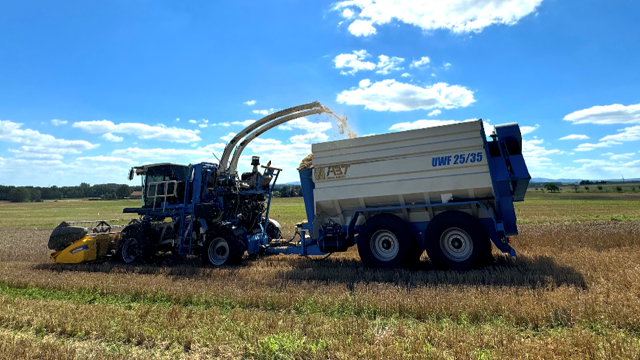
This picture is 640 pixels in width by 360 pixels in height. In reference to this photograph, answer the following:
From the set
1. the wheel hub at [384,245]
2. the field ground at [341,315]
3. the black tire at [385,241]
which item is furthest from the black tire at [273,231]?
the wheel hub at [384,245]

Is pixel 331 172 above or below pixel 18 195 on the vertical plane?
above

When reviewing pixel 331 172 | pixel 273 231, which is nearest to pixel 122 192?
pixel 273 231

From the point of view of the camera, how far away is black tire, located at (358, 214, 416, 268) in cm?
791

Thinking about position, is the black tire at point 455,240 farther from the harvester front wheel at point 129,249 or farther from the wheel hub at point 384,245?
the harvester front wheel at point 129,249

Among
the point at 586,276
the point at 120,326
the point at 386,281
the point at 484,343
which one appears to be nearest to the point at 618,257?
the point at 586,276

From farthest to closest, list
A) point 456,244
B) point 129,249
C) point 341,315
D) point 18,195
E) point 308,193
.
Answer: point 18,195
point 129,249
point 308,193
point 456,244
point 341,315

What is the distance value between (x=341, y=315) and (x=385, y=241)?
3389mm

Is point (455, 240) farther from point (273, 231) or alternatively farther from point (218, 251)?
point (218, 251)

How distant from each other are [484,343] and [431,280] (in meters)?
2.93

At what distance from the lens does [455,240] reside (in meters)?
7.62

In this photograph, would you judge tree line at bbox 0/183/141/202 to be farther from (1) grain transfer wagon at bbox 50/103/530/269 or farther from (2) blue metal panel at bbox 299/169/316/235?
(2) blue metal panel at bbox 299/169/316/235

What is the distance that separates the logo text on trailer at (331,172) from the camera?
8.48 m

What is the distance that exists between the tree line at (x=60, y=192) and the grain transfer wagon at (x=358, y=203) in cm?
7507

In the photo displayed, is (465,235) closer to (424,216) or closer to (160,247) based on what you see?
(424,216)
